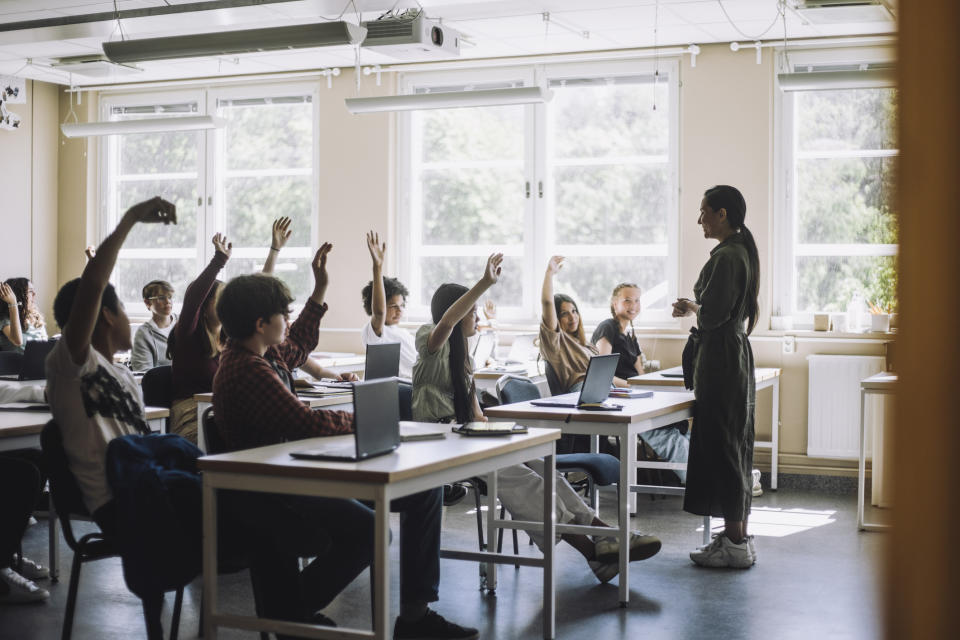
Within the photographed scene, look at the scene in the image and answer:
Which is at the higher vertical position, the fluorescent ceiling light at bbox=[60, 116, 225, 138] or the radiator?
the fluorescent ceiling light at bbox=[60, 116, 225, 138]

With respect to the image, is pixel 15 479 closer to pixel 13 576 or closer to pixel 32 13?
pixel 13 576

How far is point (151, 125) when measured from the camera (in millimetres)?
7379

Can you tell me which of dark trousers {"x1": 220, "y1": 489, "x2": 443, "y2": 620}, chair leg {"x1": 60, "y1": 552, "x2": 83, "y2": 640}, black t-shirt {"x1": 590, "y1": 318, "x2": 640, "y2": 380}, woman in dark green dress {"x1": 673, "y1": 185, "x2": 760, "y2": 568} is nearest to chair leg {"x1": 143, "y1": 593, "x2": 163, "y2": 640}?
dark trousers {"x1": 220, "y1": 489, "x2": 443, "y2": 620}

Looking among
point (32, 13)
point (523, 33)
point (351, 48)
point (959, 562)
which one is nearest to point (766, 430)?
point (523, 33)

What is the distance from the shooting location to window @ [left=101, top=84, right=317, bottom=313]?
831 cm

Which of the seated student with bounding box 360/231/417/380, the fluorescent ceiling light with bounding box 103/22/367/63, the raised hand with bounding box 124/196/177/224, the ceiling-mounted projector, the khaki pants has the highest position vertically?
the ceiling-mounted projector

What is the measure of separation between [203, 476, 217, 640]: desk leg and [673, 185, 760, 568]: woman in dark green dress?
7.81 feet

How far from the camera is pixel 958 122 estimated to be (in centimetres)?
51

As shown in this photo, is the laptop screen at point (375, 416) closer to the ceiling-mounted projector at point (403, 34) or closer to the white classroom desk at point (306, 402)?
the white classroom desk at point (306, 402)

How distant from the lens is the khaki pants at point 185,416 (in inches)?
171

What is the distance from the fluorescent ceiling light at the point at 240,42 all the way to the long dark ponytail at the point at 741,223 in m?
2.05

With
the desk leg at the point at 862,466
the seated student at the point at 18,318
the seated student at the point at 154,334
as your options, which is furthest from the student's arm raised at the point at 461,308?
the seated student at the point at 18,318

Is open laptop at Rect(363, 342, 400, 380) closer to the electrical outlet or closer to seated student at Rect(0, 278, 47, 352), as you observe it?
seated student at Rect(0, 278, 47, 352)

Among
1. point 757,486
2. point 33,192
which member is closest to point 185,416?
point 757,486
